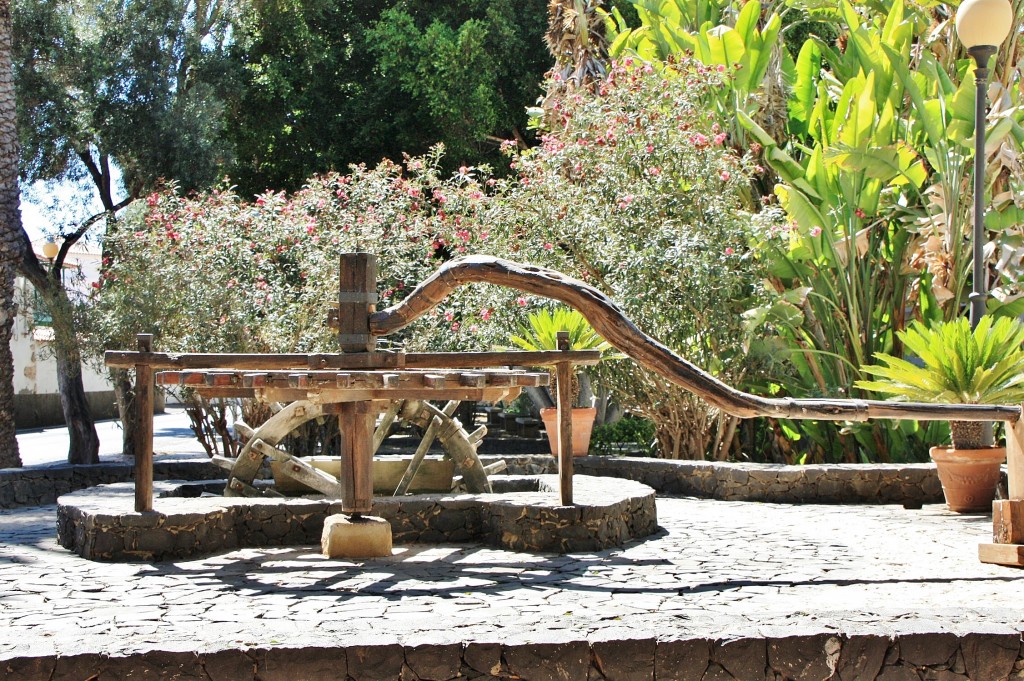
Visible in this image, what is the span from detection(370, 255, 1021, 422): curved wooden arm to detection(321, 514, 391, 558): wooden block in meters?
1.33

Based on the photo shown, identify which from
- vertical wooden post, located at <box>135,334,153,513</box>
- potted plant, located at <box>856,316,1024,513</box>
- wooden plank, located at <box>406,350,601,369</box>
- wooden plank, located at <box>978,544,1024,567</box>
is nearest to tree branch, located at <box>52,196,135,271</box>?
vertical wooden post, located at <box>135,334,153,513</box>

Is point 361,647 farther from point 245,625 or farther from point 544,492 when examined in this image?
point 544,492

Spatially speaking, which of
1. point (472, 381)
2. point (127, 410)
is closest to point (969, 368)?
point (472, 381)

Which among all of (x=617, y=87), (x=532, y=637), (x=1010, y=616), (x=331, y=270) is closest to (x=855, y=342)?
(x=617, y=87)

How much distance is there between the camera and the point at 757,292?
41.1ft

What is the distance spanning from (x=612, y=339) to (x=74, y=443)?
9444mm

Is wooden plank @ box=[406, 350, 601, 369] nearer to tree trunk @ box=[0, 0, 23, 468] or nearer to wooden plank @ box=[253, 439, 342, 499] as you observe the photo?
wooden plank @ box=[253, 439, 342, 499]

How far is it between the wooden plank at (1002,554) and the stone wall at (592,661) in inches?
79.4

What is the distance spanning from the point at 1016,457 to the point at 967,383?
2.50 m

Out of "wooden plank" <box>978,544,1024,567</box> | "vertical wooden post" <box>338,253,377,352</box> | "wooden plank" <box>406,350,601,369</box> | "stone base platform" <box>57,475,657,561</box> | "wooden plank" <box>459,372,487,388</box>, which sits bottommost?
"wooden plank" <box>978,544,1024,567</box>

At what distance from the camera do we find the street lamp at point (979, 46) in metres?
9.42

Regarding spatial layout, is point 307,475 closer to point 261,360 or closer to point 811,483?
point 261,360

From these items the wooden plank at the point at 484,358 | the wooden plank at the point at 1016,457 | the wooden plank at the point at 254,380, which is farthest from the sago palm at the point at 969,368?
the wooden plank at the point at 254,380

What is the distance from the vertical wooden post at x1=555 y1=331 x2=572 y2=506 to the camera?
798 cm
